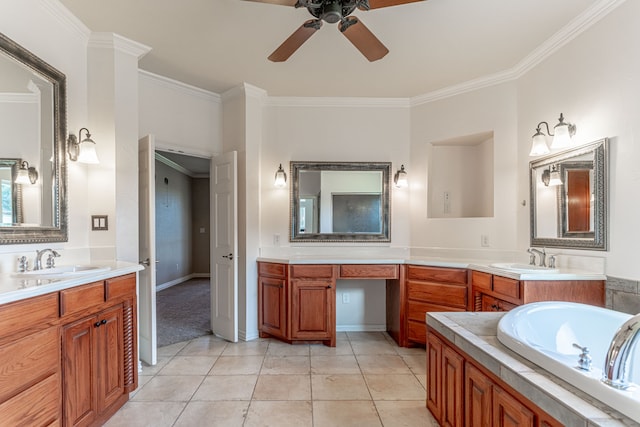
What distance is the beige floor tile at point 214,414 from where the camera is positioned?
190cm

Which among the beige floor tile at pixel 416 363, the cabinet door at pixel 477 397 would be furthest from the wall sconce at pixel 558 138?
the beige floor tile at pixel 416 363

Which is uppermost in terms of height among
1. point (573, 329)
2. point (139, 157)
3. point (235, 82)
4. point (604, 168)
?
point (235, 82)

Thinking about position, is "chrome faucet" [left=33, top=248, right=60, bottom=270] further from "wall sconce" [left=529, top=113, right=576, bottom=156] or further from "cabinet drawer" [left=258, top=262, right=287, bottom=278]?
"wall sconce" [left=529, top=113, right=576, bottom=156]

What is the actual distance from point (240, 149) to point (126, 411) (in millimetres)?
2361

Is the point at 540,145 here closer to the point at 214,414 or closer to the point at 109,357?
the point at 214,414

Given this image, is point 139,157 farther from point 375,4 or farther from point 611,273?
point 611,273

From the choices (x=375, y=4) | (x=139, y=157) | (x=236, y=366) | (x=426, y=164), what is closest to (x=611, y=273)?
(x=426, y=164)

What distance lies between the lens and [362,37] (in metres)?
1.88

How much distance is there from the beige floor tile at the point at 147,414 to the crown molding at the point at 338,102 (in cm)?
291

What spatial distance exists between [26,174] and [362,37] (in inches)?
86.9

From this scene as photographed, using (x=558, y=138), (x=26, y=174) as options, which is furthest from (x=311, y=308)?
(x=558, y=138)

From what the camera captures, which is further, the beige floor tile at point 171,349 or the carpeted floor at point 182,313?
the carpeted floor at point 182,313

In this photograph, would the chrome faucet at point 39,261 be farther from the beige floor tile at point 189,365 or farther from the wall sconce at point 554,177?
the wall sconce at point 554,177

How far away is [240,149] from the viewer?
3.30 meters
